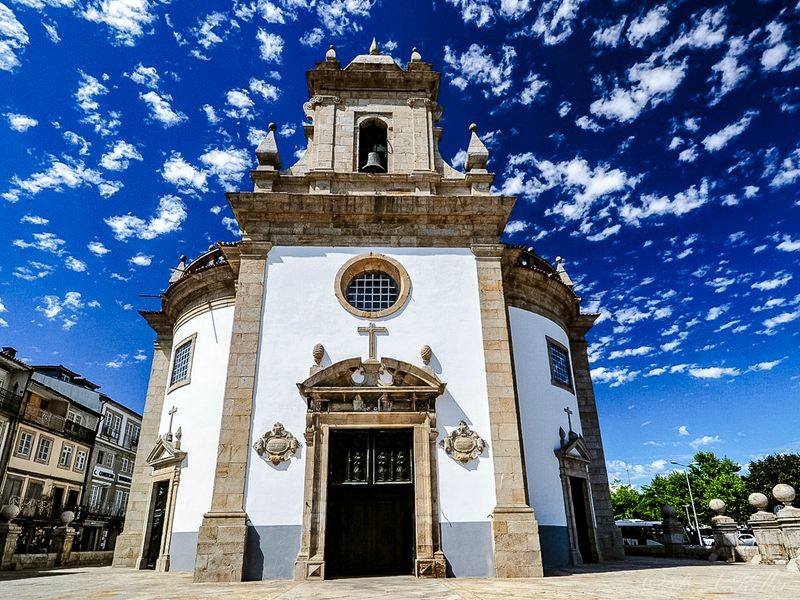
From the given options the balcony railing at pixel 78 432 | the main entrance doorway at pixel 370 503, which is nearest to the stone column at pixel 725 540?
the main entrance doorway at pixel 370 503

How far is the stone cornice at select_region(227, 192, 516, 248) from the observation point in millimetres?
12969

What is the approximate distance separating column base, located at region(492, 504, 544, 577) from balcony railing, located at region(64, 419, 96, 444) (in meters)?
29.7

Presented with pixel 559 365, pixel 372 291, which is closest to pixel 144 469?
pixel 372 291

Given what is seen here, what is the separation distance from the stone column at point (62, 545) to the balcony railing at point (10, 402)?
12031 millimetres

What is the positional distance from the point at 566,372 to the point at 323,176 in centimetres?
951

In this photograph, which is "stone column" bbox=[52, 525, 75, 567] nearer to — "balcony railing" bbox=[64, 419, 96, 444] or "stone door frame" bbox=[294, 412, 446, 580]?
"stone door frame" bbox=[294, 412, 446, 580]

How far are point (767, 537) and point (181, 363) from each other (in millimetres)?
16087

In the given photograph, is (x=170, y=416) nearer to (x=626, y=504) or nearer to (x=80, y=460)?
(x=80, y=460)

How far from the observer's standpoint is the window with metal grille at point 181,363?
15117 millimetres

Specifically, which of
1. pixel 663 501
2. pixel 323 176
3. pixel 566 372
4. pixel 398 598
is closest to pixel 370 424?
pixel 398 598

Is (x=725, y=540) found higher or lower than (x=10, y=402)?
lower

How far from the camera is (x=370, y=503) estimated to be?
11656 millimetres

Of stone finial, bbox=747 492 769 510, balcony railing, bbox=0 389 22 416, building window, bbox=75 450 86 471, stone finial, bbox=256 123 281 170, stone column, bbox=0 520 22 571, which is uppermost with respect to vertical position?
stone finial, bbox=256 123 281 170

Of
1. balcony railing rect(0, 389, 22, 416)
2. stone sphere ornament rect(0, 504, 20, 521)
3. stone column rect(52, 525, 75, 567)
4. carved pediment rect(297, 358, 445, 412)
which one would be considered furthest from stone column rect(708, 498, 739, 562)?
balcony railing rect(0, 389, 22, 416)
